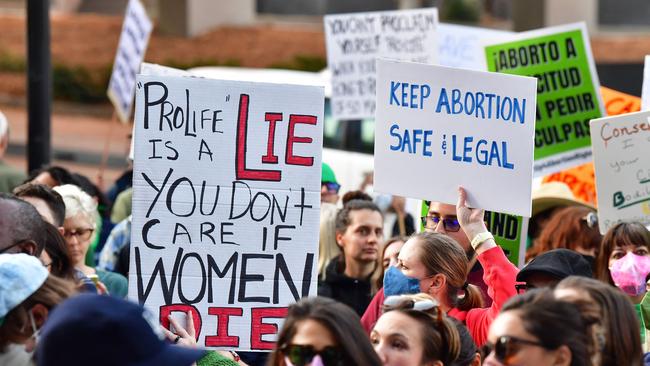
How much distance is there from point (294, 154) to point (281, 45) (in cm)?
2066

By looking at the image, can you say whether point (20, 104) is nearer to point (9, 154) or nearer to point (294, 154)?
point (9, 154)

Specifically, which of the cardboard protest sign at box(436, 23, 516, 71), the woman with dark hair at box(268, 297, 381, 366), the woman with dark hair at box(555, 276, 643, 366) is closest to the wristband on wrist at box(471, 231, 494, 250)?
the woman with dark hair at box(555, 276, 643, 366)

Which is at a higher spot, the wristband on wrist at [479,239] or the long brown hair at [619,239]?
the wristband on wrist at [479,239]

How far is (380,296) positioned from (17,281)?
7.10 ft

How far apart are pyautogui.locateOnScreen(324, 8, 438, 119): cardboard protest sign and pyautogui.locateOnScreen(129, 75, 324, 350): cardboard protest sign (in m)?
5.05

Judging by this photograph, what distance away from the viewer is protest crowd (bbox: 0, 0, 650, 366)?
413 centimetres

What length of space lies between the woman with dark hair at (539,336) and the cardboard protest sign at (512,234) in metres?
3.24

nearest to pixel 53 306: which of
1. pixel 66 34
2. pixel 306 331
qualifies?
pixel 306 331

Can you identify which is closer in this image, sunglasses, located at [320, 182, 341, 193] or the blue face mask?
the blue face mask

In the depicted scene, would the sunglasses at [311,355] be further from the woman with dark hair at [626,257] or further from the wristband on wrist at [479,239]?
the woman with dark hair at [626,257]

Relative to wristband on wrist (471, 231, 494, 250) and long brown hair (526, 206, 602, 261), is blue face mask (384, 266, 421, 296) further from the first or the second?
long brown hair (526, 206, 602, 261)

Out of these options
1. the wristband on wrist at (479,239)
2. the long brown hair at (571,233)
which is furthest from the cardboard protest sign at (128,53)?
the wristband on wrist at (479,239)

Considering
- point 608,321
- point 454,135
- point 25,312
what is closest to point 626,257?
point 454,135

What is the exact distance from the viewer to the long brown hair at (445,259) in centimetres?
562
